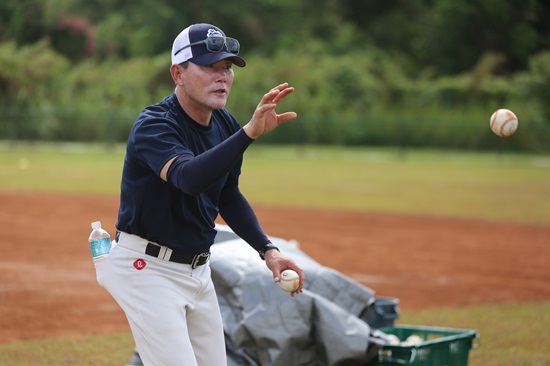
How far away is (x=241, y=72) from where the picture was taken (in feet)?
154

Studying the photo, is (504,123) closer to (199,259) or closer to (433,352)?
(433,352)

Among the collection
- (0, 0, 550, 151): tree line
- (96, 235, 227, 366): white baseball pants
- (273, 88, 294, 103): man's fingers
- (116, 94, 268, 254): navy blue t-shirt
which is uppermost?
(0, 0, 550, 151): tree line

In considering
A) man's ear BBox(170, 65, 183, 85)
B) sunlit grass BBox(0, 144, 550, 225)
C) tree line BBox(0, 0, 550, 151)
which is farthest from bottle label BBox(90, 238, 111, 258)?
tree line BBox(0, 0, 550, 151)

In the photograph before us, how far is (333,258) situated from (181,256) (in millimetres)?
8484

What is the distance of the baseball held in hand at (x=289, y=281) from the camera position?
445cm

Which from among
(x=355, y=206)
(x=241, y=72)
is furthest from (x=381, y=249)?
(x=241, y=72)

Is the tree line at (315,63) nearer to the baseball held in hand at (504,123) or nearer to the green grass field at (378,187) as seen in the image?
the green grass field at (378,187)

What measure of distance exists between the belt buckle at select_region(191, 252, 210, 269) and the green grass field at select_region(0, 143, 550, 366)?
3.07 m

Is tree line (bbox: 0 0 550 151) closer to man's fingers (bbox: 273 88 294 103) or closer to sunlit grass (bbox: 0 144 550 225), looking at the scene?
sunlit grass (bbox: 0 144 550 225)

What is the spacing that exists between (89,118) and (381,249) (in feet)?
91.9

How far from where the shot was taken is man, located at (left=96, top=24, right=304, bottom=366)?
4.05 m

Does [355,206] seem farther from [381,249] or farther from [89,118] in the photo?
[89,118]

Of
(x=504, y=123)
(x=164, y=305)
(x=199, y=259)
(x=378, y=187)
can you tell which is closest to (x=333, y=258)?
(x=504, y=123)

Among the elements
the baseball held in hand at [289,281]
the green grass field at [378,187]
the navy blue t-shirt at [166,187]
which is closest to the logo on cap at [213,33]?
the navy blue t-shirt at [166,187]
